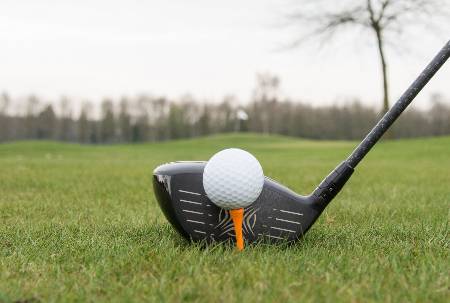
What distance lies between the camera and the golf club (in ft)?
8.34

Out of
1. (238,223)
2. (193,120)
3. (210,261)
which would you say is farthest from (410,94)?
(193,120)

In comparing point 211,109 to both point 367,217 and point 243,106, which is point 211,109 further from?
point 367,217

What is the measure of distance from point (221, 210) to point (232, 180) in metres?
0.20

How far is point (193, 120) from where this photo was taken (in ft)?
266

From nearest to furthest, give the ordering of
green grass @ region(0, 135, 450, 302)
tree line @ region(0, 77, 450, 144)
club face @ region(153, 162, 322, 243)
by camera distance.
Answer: green grass @ region(0, 135, 450, 302), club face @ region(153, 162, 322, 243), tree line @ region(0, 77, 450, 144)

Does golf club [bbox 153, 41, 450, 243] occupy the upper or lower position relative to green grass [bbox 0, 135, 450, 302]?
upper

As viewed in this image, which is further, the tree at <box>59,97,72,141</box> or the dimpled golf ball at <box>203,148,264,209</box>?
the tree at <box>59,97,72,141</box>

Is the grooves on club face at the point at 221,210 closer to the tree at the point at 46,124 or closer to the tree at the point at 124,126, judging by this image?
the tree at the point at 124,126

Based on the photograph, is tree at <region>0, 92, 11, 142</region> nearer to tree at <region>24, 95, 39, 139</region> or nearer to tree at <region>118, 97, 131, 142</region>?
tree at <region>24, 95, 39, 139</region>

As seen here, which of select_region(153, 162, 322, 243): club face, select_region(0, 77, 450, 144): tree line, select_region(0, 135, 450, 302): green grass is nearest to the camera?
select_region(0, 135, 450, 302): green grass

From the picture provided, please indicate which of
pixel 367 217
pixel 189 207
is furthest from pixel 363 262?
pixel 367 217

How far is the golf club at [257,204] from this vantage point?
8.34 ft

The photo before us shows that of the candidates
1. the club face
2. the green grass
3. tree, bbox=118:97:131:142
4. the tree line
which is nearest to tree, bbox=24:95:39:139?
the tree line

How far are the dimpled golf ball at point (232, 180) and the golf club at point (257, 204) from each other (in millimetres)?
82
